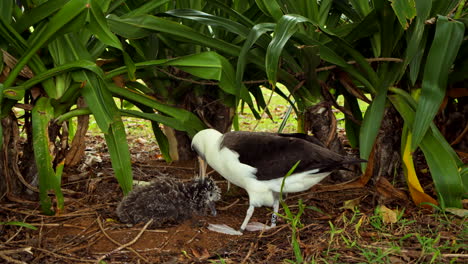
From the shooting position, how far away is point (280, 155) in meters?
3.50

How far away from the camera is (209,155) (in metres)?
3.80

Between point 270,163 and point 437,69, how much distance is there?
3.64 feet

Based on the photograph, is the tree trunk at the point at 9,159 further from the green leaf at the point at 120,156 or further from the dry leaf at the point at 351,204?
the dry leaf at the point at 351,204

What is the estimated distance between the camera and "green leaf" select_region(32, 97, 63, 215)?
11.4 ft

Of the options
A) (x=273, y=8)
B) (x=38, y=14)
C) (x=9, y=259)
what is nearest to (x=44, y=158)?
(x=9, y=259)

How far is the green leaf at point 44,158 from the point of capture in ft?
11.4

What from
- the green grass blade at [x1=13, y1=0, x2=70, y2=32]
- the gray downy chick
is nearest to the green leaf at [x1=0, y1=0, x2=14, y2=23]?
the green grass blade at [x1=13, y1=0, x2=70, y2=32]

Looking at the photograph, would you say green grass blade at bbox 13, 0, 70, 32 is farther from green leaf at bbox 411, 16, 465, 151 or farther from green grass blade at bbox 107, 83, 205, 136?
green leaf at bbox 411, 16, 465, 151

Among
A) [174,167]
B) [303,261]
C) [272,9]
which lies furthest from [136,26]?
[303,261]

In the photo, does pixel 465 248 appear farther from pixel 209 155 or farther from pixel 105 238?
pixel 105 238

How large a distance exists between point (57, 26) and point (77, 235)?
3.97 ft

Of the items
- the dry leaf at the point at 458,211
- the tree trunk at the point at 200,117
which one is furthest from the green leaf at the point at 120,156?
the dry leaf at the point at 458,211

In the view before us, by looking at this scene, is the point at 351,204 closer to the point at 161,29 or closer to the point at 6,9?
the point at 161,29

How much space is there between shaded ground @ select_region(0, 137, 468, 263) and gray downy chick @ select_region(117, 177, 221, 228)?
0.07 m
